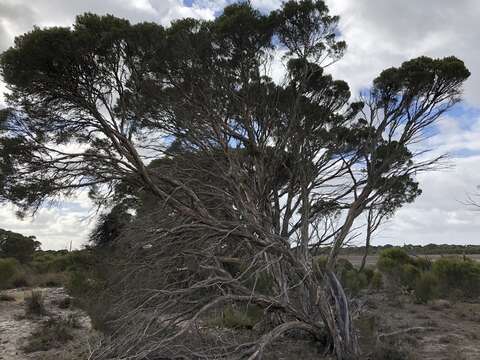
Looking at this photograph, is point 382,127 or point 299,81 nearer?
point 299,81

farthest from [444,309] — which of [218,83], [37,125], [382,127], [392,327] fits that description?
[37,125]

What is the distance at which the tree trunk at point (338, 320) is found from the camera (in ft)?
25.1

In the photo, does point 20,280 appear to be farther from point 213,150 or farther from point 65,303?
point 213,150

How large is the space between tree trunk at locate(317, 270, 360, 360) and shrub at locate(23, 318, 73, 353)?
18.5 feet

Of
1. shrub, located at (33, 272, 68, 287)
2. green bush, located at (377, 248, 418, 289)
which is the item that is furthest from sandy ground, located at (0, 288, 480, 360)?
shrub, located at (33, 272, 68, 287)

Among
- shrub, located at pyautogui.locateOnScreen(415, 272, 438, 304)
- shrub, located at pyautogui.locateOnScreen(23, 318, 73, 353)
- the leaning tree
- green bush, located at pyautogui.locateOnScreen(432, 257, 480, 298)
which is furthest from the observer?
green bush, located at pyautogui.locateOnScreen(432, 257, 480, 298)

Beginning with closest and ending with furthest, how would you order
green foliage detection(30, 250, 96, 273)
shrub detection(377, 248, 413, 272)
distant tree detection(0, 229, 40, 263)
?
green foliage detection(30, 250, 96, 273) → shrub detection(377, 248, 413, 272) → distant tree detection(0, 229, 40, 263)

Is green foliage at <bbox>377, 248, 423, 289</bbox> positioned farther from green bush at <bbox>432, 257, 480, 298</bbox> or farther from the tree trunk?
the tree trunk

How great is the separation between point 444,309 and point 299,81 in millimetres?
8626

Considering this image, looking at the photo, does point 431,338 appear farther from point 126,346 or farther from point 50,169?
point 50,169

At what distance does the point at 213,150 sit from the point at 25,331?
247 inches

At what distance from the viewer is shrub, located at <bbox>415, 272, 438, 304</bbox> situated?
614 inches

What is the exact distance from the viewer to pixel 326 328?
801cm

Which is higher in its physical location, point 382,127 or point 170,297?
point 382,127
